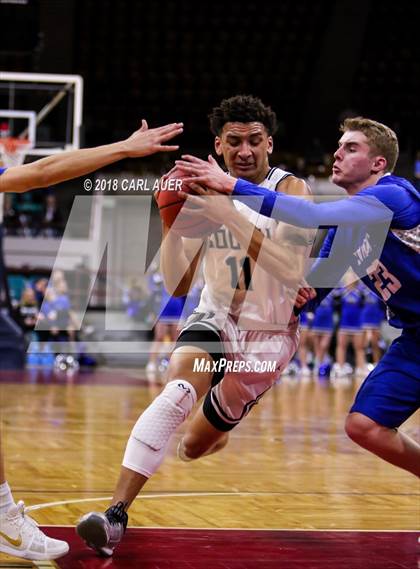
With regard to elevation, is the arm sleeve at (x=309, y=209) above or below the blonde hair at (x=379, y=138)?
below

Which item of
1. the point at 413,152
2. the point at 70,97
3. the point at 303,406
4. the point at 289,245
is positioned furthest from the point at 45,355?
the point at 289,245

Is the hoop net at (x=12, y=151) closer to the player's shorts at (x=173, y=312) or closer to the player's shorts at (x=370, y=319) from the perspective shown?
the player's shorts at (x=173, y=312)

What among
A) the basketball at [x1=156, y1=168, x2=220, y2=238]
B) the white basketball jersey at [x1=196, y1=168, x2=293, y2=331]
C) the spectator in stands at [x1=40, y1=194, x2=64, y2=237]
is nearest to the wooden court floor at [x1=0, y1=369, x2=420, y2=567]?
the white basketball jersey at [x1=196, y1=168, x2=293, y2=331]

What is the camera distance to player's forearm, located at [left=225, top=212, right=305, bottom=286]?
159 inches

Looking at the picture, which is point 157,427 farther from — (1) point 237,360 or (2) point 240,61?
(2) point 240,61

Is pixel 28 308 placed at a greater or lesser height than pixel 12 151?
lesser

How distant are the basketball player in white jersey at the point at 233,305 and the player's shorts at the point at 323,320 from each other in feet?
36.3

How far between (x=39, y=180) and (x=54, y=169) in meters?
0.07

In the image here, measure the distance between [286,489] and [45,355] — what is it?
474 inches

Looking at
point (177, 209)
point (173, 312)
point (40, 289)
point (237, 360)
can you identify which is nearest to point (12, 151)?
point (173, 312)

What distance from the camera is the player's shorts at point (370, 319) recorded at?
15.9m

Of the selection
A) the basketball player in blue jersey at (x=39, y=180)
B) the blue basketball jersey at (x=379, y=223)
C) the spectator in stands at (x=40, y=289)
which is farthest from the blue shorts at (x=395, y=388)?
the spectator in stands at (x=40, y=289)

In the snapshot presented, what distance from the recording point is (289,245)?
4.42m

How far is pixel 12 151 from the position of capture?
44.9 ft
